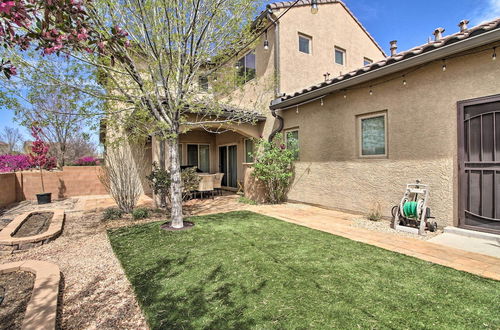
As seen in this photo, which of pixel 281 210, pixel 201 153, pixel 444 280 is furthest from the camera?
pixel 201 153

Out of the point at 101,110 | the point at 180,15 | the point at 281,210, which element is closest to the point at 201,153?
the point at 281,210

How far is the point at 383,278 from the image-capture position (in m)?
3.69

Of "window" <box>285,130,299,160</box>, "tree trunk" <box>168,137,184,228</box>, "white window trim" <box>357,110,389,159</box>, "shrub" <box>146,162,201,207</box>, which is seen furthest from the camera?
"window" <box>285,130,299,160</box>

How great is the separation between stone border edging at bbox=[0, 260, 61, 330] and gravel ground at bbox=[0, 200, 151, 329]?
17 centimetres

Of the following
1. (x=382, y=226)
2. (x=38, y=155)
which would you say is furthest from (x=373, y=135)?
(x=38, y=155)

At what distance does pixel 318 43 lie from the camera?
40.1 ft

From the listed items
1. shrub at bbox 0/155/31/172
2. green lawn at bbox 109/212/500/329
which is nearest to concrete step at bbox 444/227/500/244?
green lawn at bbox 109/212/500/329

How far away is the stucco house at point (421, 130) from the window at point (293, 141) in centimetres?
95

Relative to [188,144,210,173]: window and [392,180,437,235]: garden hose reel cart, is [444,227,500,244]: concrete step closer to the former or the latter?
[392,180,437,235]: garden hose reel cart

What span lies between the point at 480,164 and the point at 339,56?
380 inches

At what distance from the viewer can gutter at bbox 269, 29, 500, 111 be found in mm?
4875

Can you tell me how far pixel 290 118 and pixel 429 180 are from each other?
5.38m

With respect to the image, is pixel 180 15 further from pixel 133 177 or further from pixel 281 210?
pixel 281 210

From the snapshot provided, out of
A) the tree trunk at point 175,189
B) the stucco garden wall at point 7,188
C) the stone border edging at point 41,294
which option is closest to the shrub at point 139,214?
the tree trunk at point 175,189
